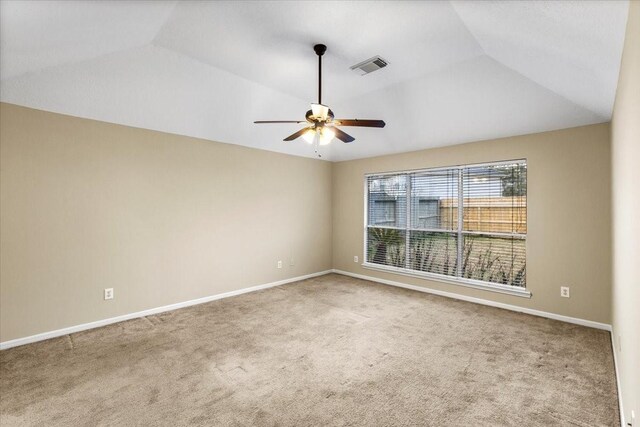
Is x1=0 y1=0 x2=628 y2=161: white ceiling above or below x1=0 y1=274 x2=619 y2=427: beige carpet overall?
above

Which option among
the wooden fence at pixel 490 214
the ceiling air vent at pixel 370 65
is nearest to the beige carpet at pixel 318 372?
the wooden fence at pixel 490 214

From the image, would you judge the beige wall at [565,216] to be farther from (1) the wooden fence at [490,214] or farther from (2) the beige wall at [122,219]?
(2) the beige wall at [122,219]

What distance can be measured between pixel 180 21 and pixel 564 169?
436 cm

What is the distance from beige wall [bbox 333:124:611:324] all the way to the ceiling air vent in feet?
6.99

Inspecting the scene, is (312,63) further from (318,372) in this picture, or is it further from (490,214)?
(490,214)

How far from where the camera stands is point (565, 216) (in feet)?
12.3

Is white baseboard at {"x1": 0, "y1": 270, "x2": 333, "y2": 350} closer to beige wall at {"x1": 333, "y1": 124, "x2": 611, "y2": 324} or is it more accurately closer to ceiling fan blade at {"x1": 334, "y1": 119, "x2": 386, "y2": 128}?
ceiling fan blade at {"x1": 334, "y1": 119, "x2": 386, "y2": 128}

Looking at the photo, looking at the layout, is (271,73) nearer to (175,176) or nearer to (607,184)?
(175,176)

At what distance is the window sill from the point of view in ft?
13.6

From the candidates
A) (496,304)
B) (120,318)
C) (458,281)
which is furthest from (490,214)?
(120,318)

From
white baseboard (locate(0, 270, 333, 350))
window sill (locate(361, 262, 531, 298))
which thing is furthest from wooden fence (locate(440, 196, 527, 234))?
white baseboard (locate(0, 270, 333, 350))

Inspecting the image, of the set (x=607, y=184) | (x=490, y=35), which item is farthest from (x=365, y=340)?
(x=607, y=184)

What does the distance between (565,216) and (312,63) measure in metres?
3.44

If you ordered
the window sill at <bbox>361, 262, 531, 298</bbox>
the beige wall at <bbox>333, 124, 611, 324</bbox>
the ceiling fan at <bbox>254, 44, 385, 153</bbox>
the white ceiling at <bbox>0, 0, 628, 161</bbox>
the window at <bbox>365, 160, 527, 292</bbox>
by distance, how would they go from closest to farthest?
the white ceiling at <bbox>0, 0, 628, 161</bbox> → the ceiling fan at <bbox>254, 44, 385, 153</bbox> → the beige wall at <bbox>333, 124, 611, 324</bbox> → the window sill at <bbox>361, 262, 531, 298</bbox> → the window at <bbox>365, 160, 527, 292</bbox>
